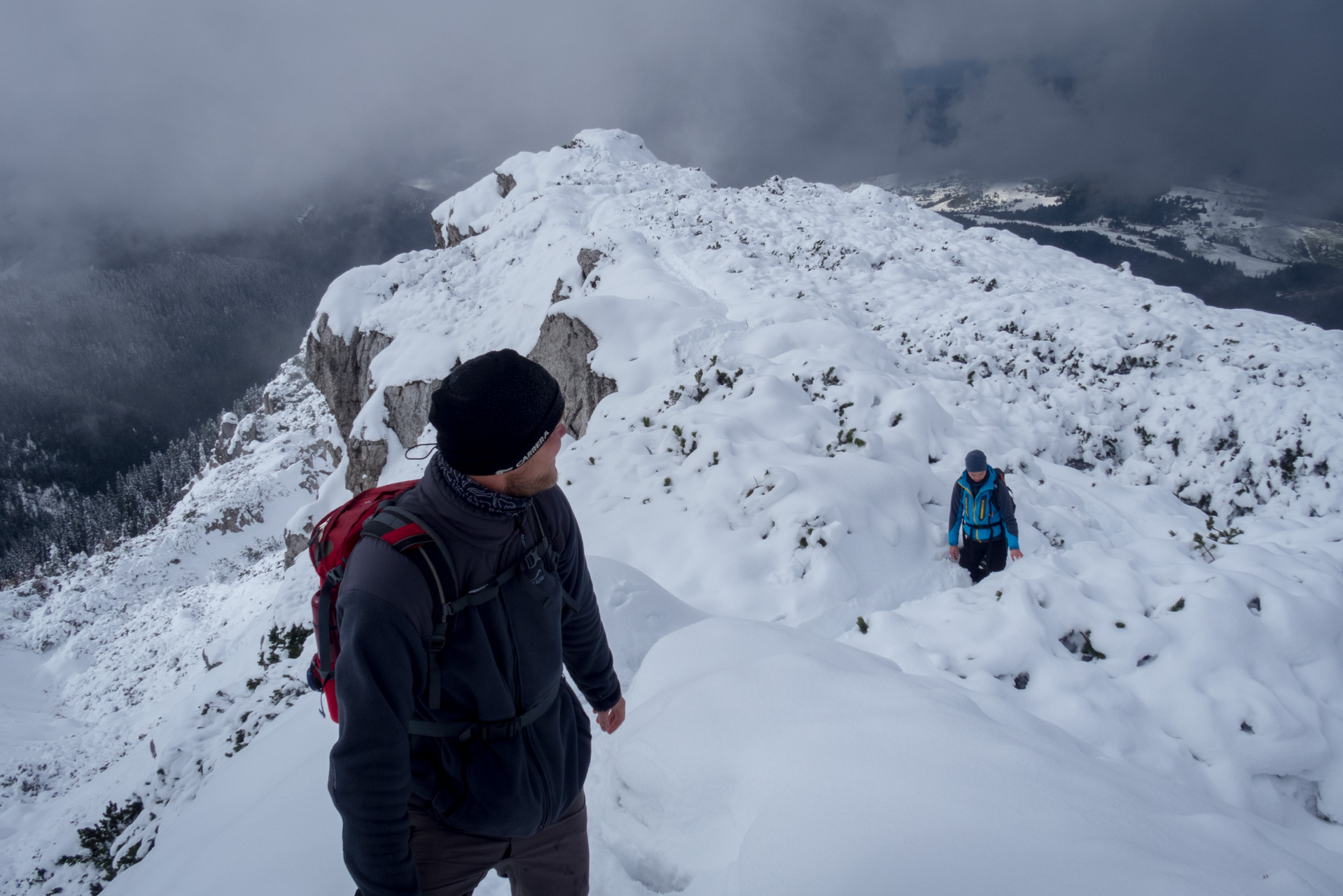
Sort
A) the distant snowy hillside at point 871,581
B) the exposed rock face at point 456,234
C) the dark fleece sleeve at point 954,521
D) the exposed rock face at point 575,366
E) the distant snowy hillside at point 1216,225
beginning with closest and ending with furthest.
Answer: the distant snowy hillside at point 871,581, the dark fleece sleeve at point 954,521, the exposed rock face at point 575,366, the exposed rock face at point 456,234, the distant snowy hillside at point 1216,225

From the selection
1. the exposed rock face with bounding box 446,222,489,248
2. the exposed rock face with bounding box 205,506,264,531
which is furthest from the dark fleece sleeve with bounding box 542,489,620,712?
the exposed rock face with bounding box 205,506,264,531

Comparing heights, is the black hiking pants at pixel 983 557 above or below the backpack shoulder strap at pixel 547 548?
below

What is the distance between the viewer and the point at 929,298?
16.0m

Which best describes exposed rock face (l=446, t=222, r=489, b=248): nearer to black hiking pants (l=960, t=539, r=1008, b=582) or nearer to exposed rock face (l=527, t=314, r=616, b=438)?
exposed rock face (l=527, t=314, r=616, b=438)

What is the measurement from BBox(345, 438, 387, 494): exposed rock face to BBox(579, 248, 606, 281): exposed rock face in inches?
305

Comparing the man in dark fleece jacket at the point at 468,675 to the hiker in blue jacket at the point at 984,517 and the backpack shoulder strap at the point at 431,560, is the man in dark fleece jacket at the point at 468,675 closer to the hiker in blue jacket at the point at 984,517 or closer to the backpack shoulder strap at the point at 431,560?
the backpack shoulder strap at the point at 431,560

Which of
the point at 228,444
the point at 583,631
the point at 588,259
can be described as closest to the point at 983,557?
the point at 583,631

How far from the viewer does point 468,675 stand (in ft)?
5.91

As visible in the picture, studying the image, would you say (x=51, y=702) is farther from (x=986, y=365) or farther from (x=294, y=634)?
(x=986, y=365)

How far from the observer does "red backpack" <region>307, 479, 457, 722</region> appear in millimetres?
1648

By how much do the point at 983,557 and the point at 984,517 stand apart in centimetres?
50

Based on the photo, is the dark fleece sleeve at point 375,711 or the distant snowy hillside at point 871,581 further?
the distant snowy hillside at point 871,581

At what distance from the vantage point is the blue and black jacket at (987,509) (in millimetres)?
5992

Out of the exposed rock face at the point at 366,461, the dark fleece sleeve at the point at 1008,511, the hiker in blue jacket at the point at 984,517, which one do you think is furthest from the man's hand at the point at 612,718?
the exposed rock face at the point at 366,461
